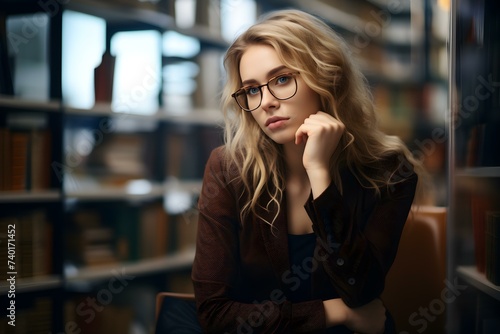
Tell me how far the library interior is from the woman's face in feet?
0.52

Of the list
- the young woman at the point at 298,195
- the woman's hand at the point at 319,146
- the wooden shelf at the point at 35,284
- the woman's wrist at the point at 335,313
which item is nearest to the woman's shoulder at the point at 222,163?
the young woman at the point at 298,195

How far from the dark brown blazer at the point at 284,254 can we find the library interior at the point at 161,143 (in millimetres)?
130

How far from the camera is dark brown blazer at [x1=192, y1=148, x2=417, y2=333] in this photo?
4.67ft

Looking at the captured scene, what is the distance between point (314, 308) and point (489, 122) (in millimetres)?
846

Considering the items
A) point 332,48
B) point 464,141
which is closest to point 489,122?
point 464,141

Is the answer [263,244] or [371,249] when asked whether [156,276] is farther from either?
[371,249]

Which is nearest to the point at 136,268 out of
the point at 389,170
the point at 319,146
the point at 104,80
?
the point at 104,80

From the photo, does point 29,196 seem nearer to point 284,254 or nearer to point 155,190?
point 155,190

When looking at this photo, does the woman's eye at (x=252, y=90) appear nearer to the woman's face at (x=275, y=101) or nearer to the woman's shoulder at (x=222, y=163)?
the woman's face at (x=275, y=101)

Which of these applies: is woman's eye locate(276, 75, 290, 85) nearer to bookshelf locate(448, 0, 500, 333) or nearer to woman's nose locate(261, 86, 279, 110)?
woman's nose locate(261, 86, 279, 110)

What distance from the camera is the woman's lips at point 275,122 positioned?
147 centimetres

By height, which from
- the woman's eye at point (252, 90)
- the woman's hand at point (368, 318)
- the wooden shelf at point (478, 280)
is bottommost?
the woman's hand at point (368, 318)

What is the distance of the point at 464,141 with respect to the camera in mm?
1671

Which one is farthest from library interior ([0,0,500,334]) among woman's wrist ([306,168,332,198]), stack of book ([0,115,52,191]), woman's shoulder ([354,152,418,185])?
woman's wrist ([306,168,332,198])
